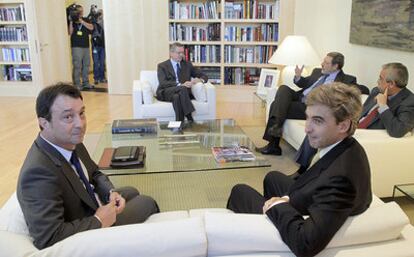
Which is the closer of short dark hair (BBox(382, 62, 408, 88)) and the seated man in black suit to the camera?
the seated man in black suit

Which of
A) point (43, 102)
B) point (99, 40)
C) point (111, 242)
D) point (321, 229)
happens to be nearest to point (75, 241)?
point (111, 242)

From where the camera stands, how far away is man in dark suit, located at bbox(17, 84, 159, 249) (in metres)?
1.36

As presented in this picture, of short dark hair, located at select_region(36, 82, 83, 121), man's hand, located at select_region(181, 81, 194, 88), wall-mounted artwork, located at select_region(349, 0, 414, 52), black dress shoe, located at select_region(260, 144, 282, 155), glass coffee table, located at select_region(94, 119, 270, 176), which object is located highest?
wall-mounted artwork, located at select_region(349, 0, 414, 52)

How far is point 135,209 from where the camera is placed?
6.29 feet

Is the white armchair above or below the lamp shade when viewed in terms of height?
below

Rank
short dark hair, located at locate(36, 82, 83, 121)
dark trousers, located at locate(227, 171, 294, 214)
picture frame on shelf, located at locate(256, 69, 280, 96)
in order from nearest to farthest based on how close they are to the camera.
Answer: short dark hair, located at locate(36, 82, 83, 121), dark trousers, located at locate(227, 171, 294, 214), picture frame on shelf, located at locate(256, 69, 280, 96)

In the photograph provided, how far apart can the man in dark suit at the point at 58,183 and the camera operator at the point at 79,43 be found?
638 cm

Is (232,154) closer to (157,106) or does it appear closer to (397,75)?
(397,75)

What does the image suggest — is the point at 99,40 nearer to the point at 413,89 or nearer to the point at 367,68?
the point at 367,68

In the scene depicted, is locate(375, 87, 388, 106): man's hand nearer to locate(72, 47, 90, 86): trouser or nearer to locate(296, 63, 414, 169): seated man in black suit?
locate(296, 63, 414, 169): seated man in black suit

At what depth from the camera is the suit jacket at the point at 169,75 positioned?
16.0 ft

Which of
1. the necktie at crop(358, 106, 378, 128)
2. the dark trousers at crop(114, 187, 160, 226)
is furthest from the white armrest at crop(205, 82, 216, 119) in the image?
the dark trousers at crop(114, 187, 160, 226)

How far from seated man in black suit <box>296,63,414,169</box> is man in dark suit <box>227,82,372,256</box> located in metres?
1.49

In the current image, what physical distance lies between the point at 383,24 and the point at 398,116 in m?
1.30
